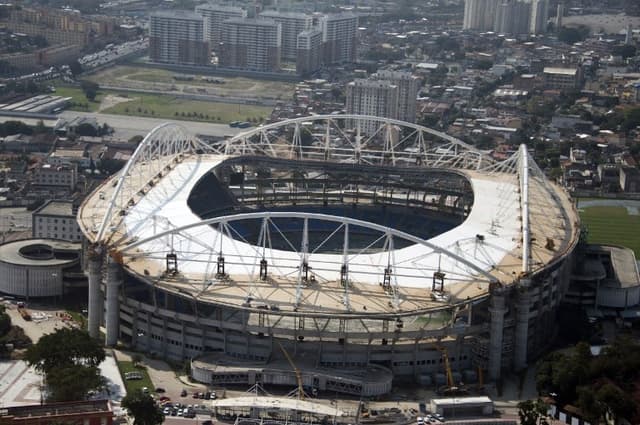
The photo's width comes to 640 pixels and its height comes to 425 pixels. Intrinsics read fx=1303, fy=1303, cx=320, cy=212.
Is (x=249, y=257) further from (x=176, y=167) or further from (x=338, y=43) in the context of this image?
(x=338, y=43)

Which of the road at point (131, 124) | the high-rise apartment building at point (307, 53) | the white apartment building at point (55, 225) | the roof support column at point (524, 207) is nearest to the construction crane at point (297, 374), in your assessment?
the roof support column at point (524, 207)

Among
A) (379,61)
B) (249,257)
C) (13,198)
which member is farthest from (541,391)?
(379,61)

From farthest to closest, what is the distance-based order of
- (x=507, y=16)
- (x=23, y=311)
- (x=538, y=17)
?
(x=538, y=17)
(x=507, y=16)
(x=23, y=311)

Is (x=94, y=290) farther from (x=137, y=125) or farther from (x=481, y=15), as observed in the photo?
(x=481, y=15)

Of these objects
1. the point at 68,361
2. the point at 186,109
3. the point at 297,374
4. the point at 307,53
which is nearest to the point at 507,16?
the point at 307,53

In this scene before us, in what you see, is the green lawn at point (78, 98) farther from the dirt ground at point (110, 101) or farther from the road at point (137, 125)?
the road at point (137, 125)

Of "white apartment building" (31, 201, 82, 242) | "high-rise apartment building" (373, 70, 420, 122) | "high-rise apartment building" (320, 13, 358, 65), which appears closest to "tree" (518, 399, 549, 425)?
"white apartment building" (31, 201, 82, 242)
